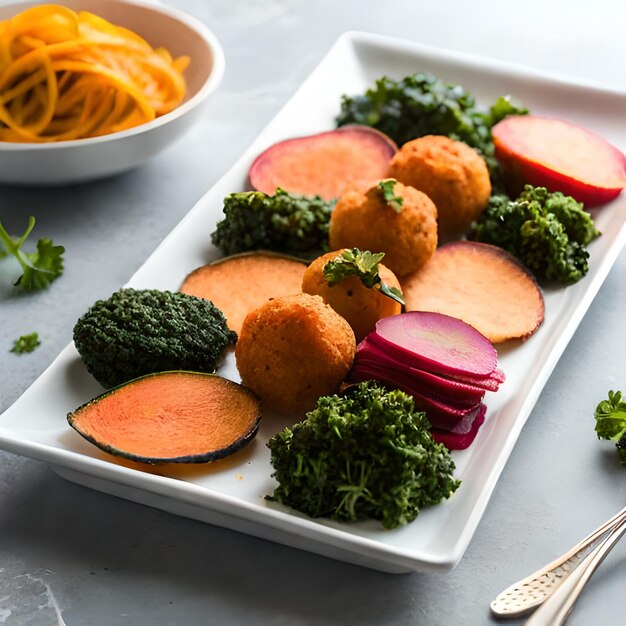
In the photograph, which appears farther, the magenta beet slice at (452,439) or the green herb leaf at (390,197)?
the green herb leaf at (390,197)

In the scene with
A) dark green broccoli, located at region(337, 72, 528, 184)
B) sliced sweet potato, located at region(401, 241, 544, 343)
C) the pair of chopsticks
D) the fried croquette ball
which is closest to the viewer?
the pair of chopsticks

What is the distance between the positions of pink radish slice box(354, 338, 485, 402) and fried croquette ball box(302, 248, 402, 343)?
9.5 inches

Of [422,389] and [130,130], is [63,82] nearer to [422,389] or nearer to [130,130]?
[130,130]

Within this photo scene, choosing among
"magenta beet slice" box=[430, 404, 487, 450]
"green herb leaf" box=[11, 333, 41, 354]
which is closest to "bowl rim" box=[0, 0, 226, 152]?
"green herb leaf" box=[11, 333, 41, 354]

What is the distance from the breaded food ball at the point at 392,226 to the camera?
380 cm

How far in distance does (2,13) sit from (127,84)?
0.95m

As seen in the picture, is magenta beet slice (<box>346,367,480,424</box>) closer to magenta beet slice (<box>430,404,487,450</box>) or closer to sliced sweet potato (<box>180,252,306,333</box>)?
magenta beet slice (<box>430,404,487,450</box>)

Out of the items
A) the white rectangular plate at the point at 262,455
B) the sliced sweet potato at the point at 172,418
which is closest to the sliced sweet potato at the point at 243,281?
the white rectangular plate at the point at 262,455

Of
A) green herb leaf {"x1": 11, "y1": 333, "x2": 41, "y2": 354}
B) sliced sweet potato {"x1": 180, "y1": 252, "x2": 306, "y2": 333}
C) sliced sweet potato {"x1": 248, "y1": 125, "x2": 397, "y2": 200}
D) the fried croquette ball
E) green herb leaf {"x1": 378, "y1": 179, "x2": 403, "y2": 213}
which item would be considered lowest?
green herb leaf {"x1": 11, "y1": 333, "x2": 41, "y2": 354}

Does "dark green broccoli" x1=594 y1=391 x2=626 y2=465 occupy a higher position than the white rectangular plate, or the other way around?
"dark green broccoli" x1=594 y1=391 x2=626 y2=465

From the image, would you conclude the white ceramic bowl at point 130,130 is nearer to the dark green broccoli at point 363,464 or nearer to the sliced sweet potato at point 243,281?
the sliced sweet potato at point 243,281

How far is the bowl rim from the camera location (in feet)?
14.3

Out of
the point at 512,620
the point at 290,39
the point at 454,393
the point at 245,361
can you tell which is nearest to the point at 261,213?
the point at 245,361

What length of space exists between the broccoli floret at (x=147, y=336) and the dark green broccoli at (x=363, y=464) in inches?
22.2
